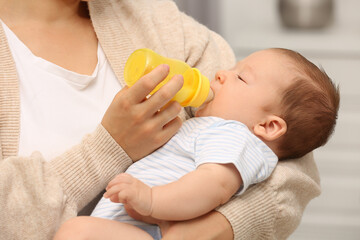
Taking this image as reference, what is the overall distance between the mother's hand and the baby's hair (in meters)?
0.25

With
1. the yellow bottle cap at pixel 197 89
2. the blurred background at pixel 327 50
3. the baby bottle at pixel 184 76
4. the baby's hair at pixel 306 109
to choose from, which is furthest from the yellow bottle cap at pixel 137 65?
the blurred background at pixel 327 50

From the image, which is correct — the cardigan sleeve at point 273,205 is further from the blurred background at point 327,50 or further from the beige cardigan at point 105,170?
the blurred background at point 327,50

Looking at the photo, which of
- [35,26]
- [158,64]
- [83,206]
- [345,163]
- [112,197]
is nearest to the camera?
[112,197]

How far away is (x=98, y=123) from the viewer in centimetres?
126

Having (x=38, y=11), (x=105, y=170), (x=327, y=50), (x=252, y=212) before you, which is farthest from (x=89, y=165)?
(x=327, y=50)

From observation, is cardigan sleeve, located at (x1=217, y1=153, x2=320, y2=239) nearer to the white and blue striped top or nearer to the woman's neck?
the white and blue striped top

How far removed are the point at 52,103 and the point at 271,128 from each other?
517 millimetres

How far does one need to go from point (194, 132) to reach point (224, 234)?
23cm

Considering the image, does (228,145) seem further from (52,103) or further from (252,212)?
(52,103)

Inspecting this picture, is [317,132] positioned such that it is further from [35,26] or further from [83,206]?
[35,26]

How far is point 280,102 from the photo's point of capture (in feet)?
3.82

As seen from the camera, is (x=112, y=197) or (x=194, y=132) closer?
(x=112, y=197)

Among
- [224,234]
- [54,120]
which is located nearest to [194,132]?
[224,234]

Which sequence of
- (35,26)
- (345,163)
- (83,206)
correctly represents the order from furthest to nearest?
(345,163), (35,26), (83,206)
